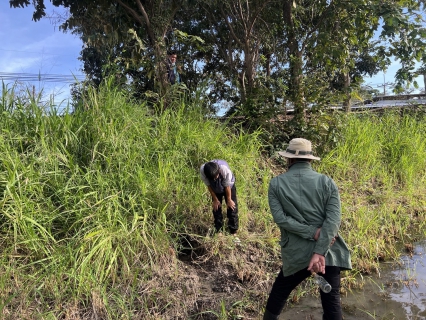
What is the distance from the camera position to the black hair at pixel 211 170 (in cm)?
373

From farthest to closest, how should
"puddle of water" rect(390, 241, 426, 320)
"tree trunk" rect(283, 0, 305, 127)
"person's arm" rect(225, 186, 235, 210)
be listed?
"tree trunk" rect(283, 0, 305, 127)
"person's arm" rect(225, 186, 235, 210)
"puddle of water" rect(390, 241, 426, 320)

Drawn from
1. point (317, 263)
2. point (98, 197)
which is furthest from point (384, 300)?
point (98, 197)

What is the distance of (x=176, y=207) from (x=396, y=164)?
4917mm

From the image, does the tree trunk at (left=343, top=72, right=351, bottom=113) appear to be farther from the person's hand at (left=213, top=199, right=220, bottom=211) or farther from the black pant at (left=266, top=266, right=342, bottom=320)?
the black pant at (left=266, top=266, right=342, bottom=320)

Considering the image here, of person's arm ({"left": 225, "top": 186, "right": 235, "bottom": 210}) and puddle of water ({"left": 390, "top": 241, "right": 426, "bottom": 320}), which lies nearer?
puddle of water ({"left": 390, "top": 241, "right": 426, "bottom": 320})

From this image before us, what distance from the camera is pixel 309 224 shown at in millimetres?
2482

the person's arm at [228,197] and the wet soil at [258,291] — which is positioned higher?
the person's arm at [228,197]

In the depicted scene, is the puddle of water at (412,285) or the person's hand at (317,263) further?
the puddle of water at (412,285)

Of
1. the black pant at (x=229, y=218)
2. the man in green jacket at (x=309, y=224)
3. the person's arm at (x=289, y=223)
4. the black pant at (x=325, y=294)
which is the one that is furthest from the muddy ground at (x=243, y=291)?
the person's arm at (x=289, y=223)

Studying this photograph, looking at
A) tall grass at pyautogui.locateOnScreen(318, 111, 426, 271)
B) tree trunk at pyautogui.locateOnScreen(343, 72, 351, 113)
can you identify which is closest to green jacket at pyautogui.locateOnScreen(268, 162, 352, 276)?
tall grass at pyautogui.locateOnScreen(318, 111, 426, 271)

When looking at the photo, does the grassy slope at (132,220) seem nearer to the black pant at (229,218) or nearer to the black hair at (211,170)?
the black pant at (229,218)

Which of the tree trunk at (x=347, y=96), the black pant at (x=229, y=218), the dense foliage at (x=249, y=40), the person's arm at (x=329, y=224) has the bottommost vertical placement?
the black pant at (x=229, y=218)

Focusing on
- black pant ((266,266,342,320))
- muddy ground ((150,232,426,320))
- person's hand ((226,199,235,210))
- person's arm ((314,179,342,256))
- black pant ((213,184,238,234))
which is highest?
person's arm ((314,179,342,256))

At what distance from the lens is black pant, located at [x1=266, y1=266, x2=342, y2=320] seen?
249 cm
